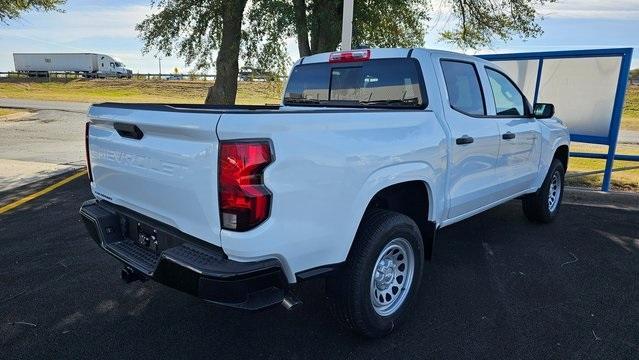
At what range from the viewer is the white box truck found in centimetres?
5916

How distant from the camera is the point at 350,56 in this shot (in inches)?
157

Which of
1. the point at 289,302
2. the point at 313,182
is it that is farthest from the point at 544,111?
the point at 289,302

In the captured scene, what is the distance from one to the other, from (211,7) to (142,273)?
9169 millimetres

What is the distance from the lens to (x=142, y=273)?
2605mm

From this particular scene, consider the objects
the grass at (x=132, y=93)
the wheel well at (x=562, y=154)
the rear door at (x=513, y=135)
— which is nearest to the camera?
the rear door at (x=513, y=135)

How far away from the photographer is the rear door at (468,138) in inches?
140

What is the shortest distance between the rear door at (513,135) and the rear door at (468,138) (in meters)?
0.18

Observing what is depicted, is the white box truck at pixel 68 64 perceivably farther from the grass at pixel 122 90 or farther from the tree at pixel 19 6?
the tree at pixel 19 6

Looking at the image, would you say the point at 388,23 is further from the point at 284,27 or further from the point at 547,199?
the point at 547,199

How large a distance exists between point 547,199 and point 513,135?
5.60 feet

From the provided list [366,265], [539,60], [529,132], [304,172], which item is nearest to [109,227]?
[304,172]

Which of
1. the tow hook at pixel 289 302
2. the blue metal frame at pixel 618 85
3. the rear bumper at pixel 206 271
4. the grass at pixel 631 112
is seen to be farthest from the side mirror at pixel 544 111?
the grass at pixel 631 112

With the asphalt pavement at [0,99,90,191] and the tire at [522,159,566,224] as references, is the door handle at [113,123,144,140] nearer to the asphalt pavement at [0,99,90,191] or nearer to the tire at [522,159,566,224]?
the tire at [522,159,566,224]

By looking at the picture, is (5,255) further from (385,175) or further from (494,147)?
(494,147)
